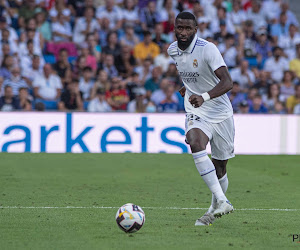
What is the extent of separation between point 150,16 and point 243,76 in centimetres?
323

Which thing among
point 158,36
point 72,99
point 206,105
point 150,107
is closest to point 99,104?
point 72,99

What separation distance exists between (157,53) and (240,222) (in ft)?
38.9

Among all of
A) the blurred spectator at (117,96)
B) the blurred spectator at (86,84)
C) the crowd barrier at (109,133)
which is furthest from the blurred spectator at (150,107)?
the blurred spectator at (86,84)

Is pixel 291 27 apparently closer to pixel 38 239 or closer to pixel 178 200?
pixel 178 200

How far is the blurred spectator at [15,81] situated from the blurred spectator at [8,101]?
37 centimetres

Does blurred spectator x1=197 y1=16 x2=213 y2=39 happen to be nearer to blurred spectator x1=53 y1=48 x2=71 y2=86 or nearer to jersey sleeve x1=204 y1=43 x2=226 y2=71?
blurred spectator x1=53 y1=48 x2=71 y2=86

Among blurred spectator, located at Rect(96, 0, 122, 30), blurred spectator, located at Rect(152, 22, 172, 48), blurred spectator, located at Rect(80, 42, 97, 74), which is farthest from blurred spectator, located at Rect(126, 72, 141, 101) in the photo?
blurred spectator, located at Rect(96, 0, 122, 30)

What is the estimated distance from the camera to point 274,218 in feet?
26.1

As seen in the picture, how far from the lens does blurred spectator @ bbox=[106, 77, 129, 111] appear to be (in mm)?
17156

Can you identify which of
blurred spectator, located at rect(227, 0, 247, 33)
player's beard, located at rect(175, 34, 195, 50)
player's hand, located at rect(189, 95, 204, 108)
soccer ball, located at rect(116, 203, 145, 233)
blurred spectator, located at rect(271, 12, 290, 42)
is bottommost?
soccer ball, located at rect(116, 203, 145, 233)

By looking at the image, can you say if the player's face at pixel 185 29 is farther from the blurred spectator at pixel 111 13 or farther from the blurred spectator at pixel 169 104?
the blurred spectator at pixel 111 13

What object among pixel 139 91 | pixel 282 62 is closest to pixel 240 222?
pixel 139 91

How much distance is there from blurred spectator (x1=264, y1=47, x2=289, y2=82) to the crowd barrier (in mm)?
3389

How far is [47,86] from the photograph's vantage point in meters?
17.3
